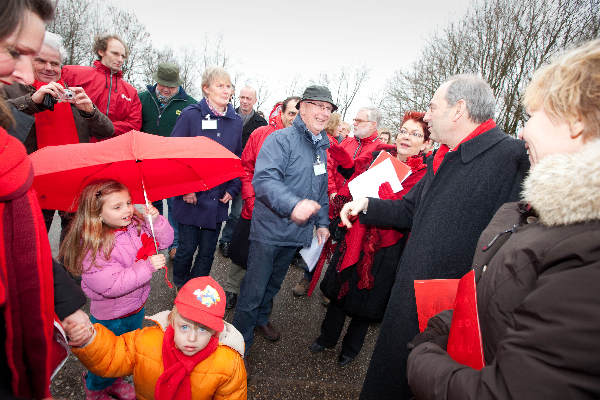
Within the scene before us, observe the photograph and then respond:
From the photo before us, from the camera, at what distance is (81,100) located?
2.58m

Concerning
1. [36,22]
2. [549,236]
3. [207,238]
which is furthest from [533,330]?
[207,238]

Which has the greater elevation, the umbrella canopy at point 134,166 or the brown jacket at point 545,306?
the brown jacket at point 545,306

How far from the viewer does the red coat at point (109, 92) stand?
11.5 feet

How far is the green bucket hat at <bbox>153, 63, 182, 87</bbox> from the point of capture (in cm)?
434

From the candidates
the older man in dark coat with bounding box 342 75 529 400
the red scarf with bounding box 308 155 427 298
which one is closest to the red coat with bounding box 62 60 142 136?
the red scarf with bounding box 308 155 427 298

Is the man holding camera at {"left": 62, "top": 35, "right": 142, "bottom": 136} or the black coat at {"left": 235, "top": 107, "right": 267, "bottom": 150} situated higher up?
the man holding camera at {"left": 62, "top": 35, "right": 142, "bottom": 136}

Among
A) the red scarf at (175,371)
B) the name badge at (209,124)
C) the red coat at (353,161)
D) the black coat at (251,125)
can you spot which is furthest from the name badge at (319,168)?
the black coat at (251,125)

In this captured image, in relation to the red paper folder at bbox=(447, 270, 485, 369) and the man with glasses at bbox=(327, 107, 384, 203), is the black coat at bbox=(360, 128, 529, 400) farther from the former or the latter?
the man with glasses at bbox=(327, 107, 384, 203)

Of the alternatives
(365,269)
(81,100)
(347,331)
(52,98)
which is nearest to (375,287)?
(365,269)

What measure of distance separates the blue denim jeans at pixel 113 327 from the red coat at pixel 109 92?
236cm

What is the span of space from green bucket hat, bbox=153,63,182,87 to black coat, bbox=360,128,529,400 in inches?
151

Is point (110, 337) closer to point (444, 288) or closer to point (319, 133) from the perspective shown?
point (444, 288)

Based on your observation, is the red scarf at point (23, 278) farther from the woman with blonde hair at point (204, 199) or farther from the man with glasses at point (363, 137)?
the man with glasses at point (363, 137)

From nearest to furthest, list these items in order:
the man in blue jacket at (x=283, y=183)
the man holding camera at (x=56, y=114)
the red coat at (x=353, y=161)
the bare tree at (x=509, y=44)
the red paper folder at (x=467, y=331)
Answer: the red paper folder at (x=467, y=331)
the man in blue jacket at (x=283, y=183)
the man holding camera at (x=56, y=114)
the red coat at (x=353, y=161)
the bare tree at (x=509, y=44)
